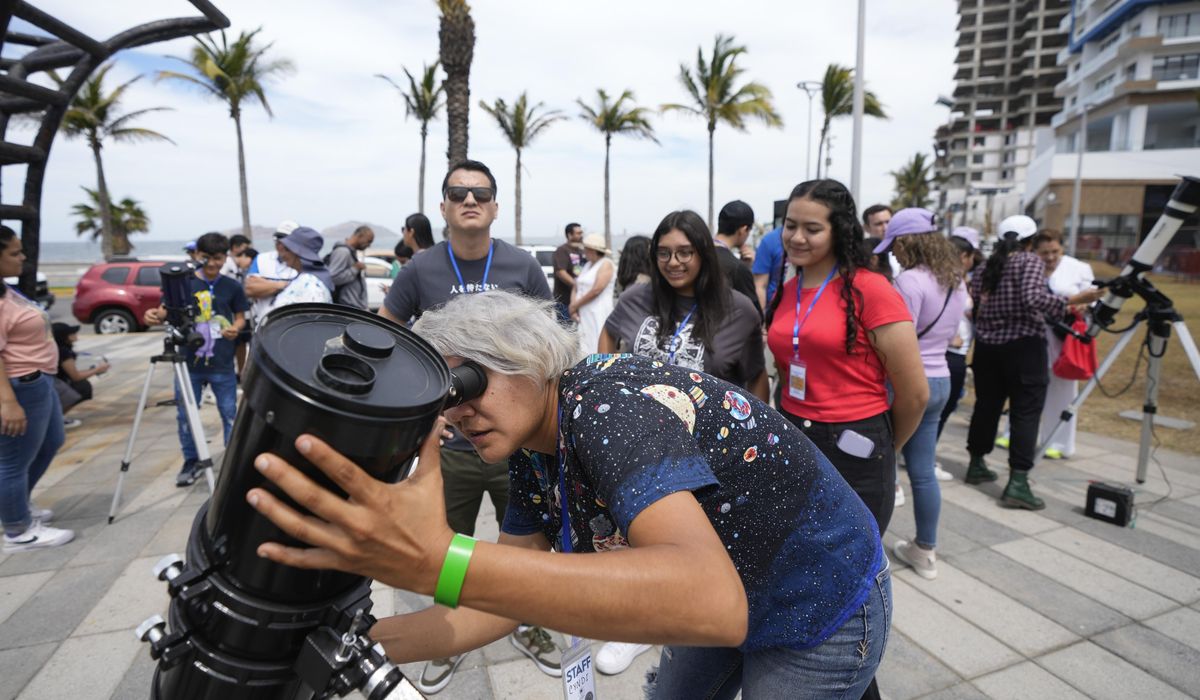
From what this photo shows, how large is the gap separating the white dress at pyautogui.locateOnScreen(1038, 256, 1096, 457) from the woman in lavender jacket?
2144mm

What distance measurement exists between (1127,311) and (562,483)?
61.8 feet

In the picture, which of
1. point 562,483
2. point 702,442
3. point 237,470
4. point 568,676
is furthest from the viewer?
point 568,676

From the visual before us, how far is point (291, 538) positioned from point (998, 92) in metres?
97.3

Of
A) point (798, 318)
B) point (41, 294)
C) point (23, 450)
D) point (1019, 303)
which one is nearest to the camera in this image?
point (798, 318)

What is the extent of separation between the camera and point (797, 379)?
105 inches

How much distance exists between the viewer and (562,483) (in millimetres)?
1337

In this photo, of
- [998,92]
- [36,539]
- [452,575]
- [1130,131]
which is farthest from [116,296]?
[998,92]

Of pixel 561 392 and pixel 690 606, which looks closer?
pixel 690 606

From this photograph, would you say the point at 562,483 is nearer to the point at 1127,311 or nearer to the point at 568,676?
the point at 568,676

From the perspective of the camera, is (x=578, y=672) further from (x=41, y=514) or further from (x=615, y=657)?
(x=41, y=514)

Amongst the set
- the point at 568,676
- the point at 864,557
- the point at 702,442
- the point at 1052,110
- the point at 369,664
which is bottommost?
the point at 568,676

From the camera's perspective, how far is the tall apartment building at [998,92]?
232 ft

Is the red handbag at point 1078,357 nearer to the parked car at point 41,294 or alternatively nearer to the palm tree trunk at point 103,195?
the parked car at point 41,294

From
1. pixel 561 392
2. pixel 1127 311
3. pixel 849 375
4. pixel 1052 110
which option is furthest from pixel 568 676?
pixel 1052 110
